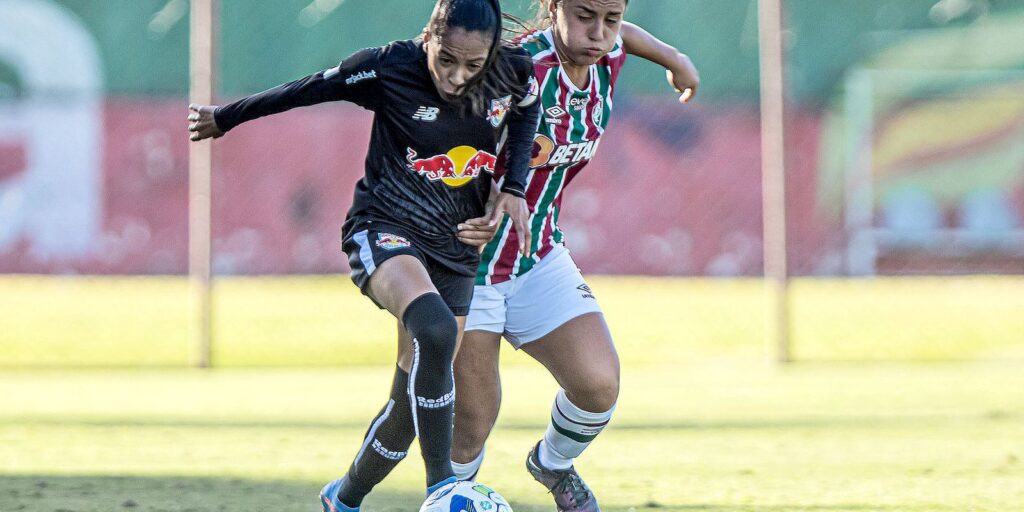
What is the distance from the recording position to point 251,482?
5844 millimetres

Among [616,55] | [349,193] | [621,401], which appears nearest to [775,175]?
[621,401]

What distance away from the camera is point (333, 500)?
4.84m

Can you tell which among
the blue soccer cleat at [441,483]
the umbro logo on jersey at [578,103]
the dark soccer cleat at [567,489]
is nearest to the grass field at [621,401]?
the dark soccer cleat at [567,489]

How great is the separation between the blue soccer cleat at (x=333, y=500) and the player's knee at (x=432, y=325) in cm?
74

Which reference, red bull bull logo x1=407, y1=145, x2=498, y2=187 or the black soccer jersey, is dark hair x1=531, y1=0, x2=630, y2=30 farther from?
red bull bull logo x1=407, y1=145, x2=498, y2=187

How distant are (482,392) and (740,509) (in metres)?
0.95

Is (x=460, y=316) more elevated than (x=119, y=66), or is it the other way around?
(x=119, y=66)

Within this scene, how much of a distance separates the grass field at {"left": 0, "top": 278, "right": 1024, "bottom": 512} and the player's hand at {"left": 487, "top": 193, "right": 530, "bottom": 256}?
3.81 feet

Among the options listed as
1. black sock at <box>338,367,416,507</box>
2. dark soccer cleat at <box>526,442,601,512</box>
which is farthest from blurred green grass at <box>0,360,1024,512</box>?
black sock at <box>338,367,416,507</box>

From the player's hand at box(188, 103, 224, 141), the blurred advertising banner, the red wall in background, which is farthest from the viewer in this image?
the red wall in background

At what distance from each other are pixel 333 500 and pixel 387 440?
324mm

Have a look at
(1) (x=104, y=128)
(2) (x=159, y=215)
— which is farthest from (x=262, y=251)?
(1) (x=104, y=128)

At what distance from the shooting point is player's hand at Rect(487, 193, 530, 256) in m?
4.66

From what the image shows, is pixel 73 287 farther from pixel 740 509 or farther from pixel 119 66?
pixel 740 509
